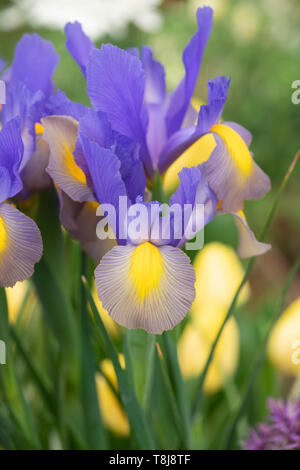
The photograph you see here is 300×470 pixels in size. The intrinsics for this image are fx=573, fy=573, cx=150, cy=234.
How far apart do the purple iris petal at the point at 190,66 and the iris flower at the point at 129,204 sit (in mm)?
63

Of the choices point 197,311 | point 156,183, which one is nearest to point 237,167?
point 156,183

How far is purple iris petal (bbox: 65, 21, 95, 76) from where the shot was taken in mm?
349

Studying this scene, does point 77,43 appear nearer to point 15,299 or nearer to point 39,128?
point 39,128

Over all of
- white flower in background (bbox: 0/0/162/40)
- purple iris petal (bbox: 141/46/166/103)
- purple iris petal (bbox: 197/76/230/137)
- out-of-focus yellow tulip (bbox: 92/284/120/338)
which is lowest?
out-of-focus yellow tulip (bbox: 92/284/120/338)

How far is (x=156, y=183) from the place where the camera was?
338mm

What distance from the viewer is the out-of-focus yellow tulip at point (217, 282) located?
571 mm

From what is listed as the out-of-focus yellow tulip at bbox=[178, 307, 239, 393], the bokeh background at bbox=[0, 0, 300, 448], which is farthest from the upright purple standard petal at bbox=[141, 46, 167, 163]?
the bokeh background at bbox=[0, 0, 300, 448]

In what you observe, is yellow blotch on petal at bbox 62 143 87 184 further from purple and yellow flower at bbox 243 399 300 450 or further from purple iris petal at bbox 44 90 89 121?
purple and yellow flower at bbox 243 399 300 450

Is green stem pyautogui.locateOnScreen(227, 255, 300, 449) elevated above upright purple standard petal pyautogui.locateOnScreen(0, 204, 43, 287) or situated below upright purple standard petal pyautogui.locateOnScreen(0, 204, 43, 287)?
below

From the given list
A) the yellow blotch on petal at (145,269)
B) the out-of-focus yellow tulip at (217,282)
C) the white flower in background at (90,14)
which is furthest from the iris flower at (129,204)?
the white flower in background at (90,14)

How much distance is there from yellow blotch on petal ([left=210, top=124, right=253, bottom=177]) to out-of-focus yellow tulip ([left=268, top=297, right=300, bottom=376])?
0.22 meters

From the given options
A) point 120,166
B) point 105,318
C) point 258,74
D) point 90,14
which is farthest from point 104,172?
point 258,74

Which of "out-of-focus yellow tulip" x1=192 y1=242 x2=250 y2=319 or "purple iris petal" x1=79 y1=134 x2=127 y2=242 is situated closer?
"purple iris petal" x1=79 y1=134 x2=127 y2=242
